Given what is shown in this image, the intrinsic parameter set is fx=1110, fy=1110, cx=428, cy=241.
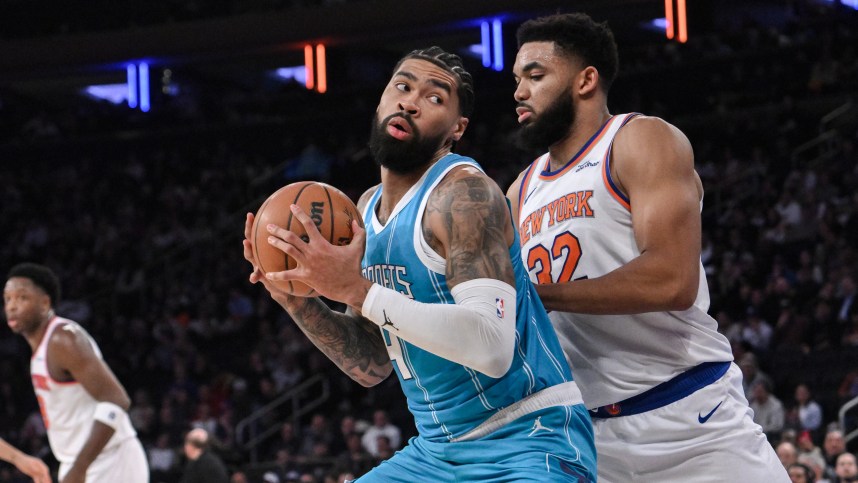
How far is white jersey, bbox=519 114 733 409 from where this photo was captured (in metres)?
3.64

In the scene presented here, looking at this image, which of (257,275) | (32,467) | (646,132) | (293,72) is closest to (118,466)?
(32,467)

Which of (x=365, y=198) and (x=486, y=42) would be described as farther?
(x=486, y=42)

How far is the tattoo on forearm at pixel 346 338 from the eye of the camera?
362cm

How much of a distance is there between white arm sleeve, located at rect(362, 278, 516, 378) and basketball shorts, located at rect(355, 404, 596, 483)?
0.24m

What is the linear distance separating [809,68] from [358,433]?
998 centimetres

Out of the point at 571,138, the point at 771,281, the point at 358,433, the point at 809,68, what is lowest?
the point at 358,433

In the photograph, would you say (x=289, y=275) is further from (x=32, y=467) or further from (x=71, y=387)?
(x=71, y=387)

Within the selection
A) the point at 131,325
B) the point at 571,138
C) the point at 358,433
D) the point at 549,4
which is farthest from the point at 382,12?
the point at 571,138

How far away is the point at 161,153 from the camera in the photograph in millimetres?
22094

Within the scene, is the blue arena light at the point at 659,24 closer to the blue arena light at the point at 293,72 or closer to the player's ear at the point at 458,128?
the blue arena light at the point at 293,72

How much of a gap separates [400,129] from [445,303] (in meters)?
0.63

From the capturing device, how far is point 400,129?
138 inches

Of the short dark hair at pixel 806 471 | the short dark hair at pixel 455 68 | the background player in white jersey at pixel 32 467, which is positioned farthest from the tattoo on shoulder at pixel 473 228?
the short dark hair at pixel 806 471

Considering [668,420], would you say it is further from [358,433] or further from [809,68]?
[809,68]
